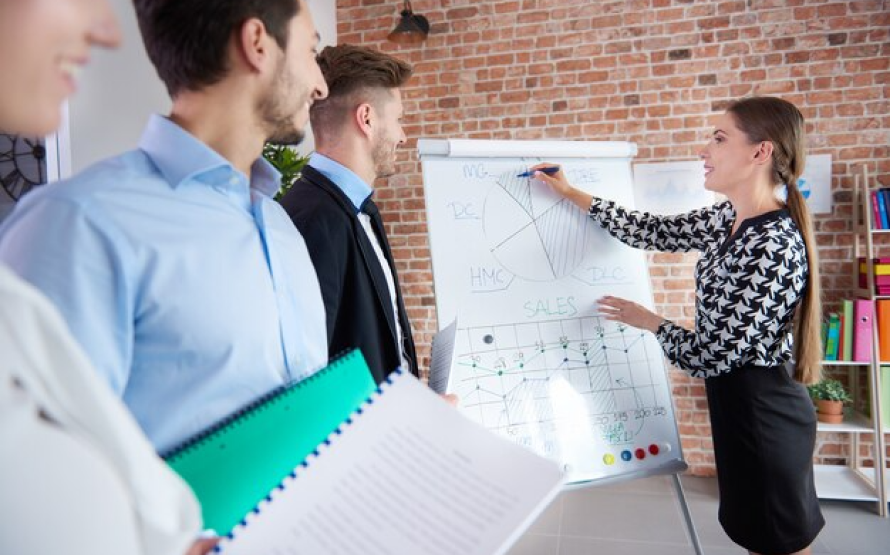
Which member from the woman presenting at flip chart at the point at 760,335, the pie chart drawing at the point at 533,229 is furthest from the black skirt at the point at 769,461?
the pie chart drawing at the point at 533,229

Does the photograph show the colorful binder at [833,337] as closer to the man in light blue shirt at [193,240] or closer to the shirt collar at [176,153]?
the man in light blue shirt at [193,240]

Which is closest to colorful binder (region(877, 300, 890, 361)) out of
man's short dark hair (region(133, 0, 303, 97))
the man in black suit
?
the man in black suit

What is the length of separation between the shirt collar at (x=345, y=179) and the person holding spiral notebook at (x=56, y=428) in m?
1.24

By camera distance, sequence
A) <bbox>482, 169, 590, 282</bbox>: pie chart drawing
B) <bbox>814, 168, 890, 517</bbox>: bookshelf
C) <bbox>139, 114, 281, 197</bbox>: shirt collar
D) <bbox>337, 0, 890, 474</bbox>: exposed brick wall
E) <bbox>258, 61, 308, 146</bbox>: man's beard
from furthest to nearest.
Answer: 1. <bbox>337, 0, 890, 474</bbox>: exposed brick wall
2. <bbox>814, 168, 890, 517</bbox>: bookshelf
3. <bbox>482, 169, 590, 282</bbox>: pie chart drawing
4. <bbox>258, 61, 308, 146</bbox>: man's beard
5. <bbox>139, 114, 281, 197</bbox>: shirt collar

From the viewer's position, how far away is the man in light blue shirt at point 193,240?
668 mm

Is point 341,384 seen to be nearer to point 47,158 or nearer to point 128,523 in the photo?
point 128,523

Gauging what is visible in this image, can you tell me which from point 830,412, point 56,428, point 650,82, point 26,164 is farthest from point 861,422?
point 26,164

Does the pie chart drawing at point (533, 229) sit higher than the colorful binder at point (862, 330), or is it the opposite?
the pie chart drawing at point (533, 229)

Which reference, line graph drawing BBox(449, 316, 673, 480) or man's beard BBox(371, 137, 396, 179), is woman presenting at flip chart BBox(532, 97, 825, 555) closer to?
line graph drawing BBox(449, 316, 673, 480)

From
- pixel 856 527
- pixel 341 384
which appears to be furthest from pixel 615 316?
pixel 856 527

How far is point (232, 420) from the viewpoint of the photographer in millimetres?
716

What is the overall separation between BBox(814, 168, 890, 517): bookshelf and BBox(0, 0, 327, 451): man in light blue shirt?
3.06 metres

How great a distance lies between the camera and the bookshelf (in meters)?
2.89

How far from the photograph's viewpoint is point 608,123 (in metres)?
3.41
